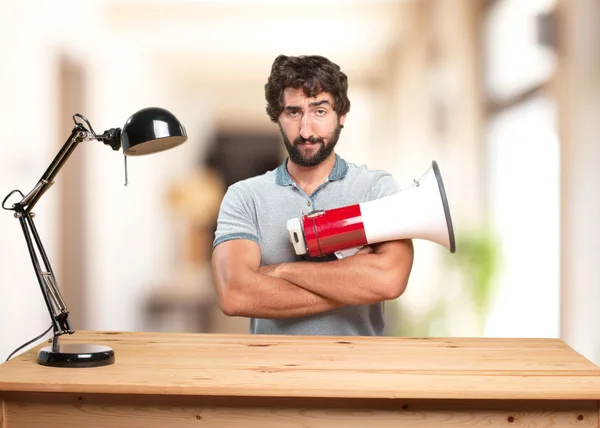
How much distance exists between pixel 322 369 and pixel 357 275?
632 mm

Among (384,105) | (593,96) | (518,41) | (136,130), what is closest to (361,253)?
(136,130)

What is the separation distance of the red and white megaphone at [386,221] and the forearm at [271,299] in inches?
5.5

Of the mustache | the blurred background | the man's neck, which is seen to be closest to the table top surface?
the man's neck

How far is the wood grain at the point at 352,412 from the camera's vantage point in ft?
5.61

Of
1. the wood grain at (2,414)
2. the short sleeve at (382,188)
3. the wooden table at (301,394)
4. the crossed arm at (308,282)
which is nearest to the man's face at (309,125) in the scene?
the short sleeve at (382,188)

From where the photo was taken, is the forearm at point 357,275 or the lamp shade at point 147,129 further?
the forearm at point 357,275

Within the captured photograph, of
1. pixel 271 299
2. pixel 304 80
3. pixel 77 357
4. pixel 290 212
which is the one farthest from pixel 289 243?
pixel 77 357

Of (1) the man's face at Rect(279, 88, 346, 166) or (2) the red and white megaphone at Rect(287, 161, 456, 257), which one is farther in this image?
(1) the man's face at Rect(279, 88, 346, 166)

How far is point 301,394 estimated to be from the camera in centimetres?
162

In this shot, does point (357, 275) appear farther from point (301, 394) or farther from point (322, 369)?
point (301, 394)

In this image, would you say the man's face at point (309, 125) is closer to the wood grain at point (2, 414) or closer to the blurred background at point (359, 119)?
the blurred background at point (359, 119)

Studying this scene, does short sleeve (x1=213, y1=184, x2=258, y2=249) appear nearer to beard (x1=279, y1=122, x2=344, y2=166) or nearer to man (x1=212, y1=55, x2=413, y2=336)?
man (x1=212, y1=55, x2=413, y2=336)

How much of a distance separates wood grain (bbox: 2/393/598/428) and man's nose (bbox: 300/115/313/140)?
1.18 metres

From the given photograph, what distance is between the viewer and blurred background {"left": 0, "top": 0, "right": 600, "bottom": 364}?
142 inches
